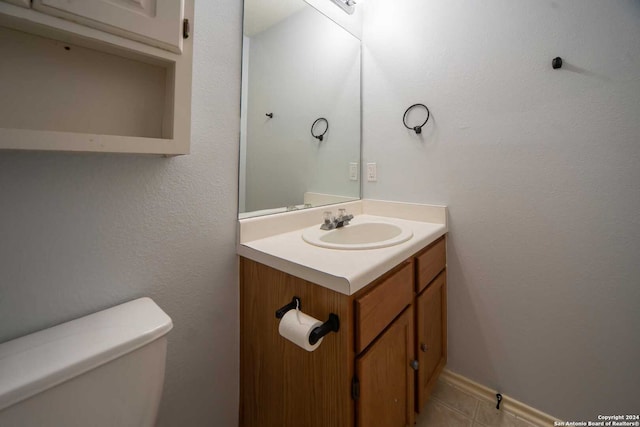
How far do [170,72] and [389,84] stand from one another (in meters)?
1.21

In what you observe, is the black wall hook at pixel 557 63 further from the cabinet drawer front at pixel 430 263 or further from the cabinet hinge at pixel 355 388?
the cabinet hinge at pixel 355 388

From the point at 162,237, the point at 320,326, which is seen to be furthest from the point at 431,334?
the point at 162,237

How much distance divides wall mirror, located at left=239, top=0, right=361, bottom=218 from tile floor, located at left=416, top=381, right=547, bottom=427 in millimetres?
1156

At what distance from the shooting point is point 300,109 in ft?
4.51

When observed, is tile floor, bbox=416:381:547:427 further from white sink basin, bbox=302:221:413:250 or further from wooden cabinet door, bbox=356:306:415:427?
white sink basin, bbox=302:221:413:250

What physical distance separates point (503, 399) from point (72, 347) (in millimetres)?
1677

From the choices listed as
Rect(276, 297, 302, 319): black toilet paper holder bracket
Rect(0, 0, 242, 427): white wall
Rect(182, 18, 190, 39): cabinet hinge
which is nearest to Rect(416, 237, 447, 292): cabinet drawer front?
Rect(276, 297, 302, 319): black toilet paper holder bracket

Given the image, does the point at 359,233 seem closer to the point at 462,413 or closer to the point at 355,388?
the point at 355,388

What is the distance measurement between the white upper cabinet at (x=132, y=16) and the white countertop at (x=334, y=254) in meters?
0.63

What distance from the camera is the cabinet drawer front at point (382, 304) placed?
703mm

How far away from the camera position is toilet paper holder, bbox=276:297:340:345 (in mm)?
648

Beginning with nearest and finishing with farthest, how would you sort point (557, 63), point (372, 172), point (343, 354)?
point (343, 354), point (557, 63), point (372, 172)

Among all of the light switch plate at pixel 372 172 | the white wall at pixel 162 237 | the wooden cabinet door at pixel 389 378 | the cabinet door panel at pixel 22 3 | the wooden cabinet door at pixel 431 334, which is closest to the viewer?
the cabinet door panel at pixel 22 3

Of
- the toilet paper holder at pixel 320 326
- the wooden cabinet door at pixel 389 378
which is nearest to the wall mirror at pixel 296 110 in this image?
the toilet paper holder at pixel 320 326
